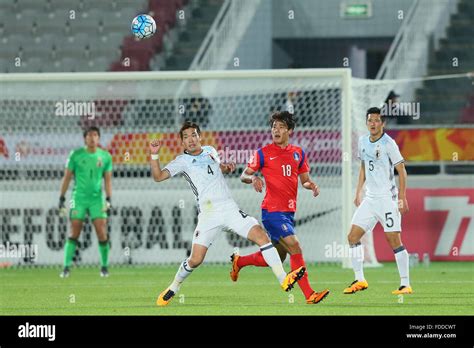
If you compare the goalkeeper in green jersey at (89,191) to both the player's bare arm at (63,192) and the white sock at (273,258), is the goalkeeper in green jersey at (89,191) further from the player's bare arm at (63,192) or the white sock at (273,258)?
the white sock at (273,258)

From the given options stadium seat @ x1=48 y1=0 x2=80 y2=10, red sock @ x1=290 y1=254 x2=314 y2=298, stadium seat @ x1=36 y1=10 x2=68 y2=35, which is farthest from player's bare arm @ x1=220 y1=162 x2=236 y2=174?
stadium seat @ x1=48 y1=0 x2=80 y2=10

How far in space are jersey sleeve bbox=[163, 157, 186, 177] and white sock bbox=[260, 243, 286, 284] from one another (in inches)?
36.3

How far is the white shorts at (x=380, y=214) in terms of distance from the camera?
37.1 feet

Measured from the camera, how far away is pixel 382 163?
11.4m

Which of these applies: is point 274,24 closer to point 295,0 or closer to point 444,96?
point 295,0

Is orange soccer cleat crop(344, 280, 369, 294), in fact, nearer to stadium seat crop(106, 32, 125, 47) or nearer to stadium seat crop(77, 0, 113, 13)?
stadium seat crop(106, 32, 125, 47)

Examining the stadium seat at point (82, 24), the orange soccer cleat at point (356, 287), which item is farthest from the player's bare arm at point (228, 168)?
the stadium seat at point (82, 24)

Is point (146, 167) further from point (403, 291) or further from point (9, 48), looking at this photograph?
point (403, 291)

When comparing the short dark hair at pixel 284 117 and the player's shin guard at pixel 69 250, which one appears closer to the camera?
the short dark hair at pixel 284 117

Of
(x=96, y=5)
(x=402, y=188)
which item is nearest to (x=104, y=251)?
(x=402, y=188)

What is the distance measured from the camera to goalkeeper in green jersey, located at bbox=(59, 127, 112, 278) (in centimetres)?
1416

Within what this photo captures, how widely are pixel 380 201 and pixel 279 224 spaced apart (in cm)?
134

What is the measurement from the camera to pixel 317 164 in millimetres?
16250

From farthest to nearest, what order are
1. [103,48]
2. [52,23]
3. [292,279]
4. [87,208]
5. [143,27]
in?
[52,23] → [103,48] → [87,208] → [143,27] → [292,279]
